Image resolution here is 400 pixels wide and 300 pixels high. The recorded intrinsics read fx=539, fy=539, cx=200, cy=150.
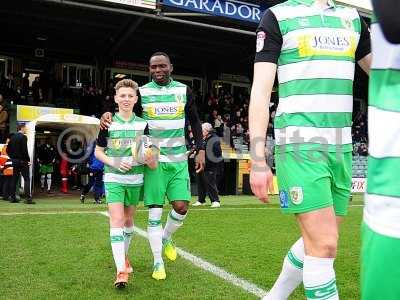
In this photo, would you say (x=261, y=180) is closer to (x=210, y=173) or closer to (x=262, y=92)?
(x=262, y=92)

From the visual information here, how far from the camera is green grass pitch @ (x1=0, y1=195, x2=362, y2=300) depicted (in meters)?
4.61

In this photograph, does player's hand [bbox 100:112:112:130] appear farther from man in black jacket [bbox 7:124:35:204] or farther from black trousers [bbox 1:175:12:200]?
black trousers [bbox 1:175:12:200]

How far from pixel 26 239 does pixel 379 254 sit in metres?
6.49

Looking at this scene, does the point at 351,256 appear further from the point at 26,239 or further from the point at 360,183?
the point at 360,183

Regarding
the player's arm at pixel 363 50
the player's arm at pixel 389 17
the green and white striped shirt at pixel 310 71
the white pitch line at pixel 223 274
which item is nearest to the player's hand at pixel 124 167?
the white pitch line at pixel 223 274

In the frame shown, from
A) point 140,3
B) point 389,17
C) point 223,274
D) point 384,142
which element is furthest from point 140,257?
point 140,3

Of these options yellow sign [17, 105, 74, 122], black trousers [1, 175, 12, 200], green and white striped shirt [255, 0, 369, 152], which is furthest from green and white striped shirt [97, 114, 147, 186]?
yellow sign [17, 105, 74, 122]

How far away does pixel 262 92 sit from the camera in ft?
9.39

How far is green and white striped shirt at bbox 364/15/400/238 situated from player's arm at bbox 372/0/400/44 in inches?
2.6

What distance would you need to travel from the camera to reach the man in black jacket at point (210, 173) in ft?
44.9

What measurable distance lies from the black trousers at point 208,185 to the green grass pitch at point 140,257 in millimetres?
3407

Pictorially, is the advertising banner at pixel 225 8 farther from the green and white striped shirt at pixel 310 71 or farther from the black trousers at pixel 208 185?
the green and white striped shirt at pixel 310 71

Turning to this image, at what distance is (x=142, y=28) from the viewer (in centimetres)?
2523

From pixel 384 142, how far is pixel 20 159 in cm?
1355
